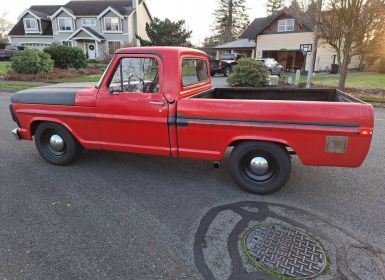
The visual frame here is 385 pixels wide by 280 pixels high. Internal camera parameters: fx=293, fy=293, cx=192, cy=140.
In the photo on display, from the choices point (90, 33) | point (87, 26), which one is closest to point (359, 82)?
point (90, 33)

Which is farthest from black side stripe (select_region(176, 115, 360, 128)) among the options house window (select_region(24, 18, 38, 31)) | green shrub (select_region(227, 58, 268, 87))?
house window (select_region(24, 18, 38, 31))

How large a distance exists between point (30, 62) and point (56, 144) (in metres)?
15.7

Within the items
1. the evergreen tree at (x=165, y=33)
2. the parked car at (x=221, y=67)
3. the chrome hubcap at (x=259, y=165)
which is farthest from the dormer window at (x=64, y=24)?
the chrome hubcap at (x=259, y=165)

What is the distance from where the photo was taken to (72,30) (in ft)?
130

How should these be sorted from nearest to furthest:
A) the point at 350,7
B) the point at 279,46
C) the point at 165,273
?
the point at 165,273, the point at 350,7, the point at 279,46

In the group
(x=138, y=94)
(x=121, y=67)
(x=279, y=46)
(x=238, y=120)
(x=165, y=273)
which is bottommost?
(x=165, y=273)

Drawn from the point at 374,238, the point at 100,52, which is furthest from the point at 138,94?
the point at 100,52

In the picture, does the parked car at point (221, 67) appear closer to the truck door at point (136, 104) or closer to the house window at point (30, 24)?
the truck door at point (136, 104)

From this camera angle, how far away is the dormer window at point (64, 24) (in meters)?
39.5

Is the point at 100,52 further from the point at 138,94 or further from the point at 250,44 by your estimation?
the point at 138,94

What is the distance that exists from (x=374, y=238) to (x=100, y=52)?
1567 inches

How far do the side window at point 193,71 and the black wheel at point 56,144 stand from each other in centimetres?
212

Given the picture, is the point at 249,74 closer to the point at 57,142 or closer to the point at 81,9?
the point at 57,142

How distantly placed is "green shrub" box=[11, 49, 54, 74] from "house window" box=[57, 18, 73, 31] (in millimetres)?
24280
